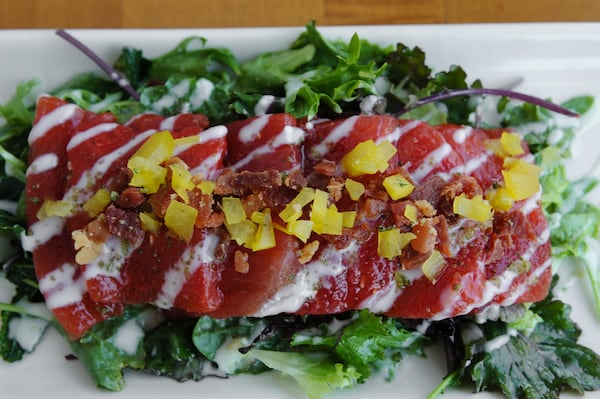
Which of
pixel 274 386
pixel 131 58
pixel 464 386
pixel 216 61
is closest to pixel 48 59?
pixel 131 58

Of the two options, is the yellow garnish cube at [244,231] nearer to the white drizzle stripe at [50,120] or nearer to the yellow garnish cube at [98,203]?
the yellow garnish cube at [98,203]

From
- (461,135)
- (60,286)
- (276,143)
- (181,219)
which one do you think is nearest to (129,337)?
(60,286)

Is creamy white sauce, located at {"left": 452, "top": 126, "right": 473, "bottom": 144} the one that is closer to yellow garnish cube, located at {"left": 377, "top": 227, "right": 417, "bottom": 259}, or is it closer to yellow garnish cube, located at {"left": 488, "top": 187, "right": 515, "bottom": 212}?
yellow garnish cube, located at {"left": 488, "top": 187, "right": 515, "bottom": 212}

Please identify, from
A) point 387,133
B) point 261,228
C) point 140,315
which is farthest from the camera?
point 140,315

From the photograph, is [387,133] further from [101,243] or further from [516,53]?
[101,243]

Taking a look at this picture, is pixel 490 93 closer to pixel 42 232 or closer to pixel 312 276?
pixel 312 276

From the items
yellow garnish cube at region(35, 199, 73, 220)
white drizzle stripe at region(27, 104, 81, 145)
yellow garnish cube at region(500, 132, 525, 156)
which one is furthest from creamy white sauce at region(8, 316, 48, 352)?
yellow garnish cube at region(500, 132, 525, 156)

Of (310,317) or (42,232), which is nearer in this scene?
(42,232)
